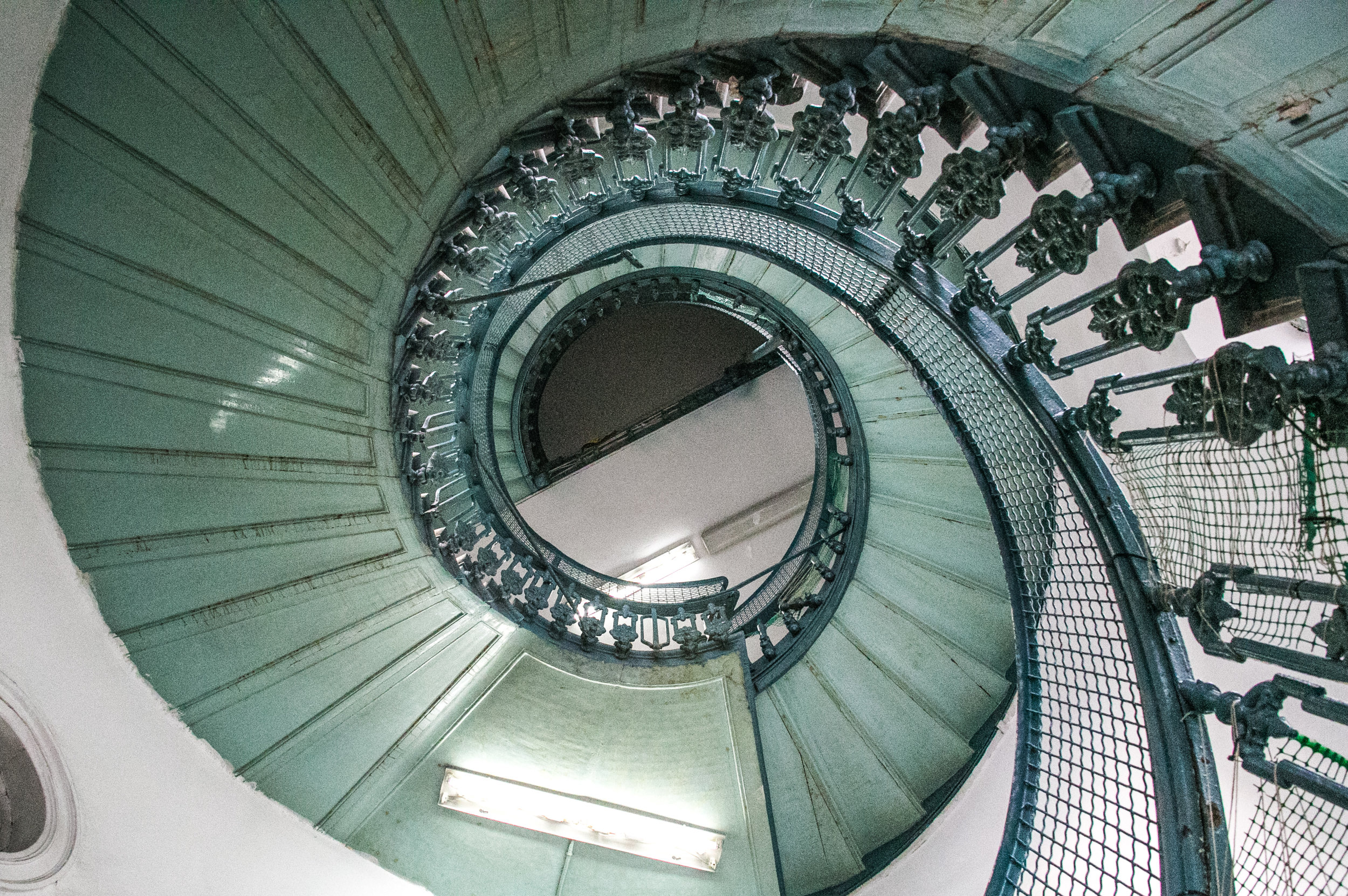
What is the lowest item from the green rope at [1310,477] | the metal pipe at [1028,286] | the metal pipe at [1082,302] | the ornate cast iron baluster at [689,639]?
the ornate cast iron baluster at [689,639]

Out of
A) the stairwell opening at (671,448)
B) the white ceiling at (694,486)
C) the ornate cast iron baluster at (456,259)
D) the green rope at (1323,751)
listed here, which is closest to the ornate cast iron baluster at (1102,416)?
the green rope at (1323,751)

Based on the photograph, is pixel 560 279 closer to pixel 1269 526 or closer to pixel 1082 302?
pixel 1082 302

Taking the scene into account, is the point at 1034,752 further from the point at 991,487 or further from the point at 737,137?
the point at 737,137

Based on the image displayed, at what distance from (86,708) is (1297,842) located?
458cm

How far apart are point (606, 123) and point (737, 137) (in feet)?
2.22

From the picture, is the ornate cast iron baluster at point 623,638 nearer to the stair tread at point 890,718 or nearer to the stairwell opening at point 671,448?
the stair tread at point 890,718

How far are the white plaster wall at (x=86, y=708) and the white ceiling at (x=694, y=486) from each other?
649 cm

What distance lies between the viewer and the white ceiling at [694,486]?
379 inches

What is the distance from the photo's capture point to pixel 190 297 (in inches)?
95.5

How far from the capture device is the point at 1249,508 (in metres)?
2.36

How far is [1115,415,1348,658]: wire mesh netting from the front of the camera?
2.05 m

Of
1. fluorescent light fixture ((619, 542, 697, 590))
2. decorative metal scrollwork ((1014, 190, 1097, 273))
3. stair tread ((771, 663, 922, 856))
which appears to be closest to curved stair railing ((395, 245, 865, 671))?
stair tread ((771, 663, 922, 856))

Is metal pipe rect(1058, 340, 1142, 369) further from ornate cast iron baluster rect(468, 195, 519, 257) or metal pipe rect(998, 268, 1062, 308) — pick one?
ornate cast iron baluster rect(468, 195, 519, 257)

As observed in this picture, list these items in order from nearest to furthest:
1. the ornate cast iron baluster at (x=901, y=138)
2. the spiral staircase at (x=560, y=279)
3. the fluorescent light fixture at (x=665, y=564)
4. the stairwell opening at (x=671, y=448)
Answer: the spiral staircase at (x=560, y=279), the ornate cast iron baluster at (x=901, y=138), the stairwell opening at (x=671, y=448), the fluorescent light fixture at (x=665, y=564)
